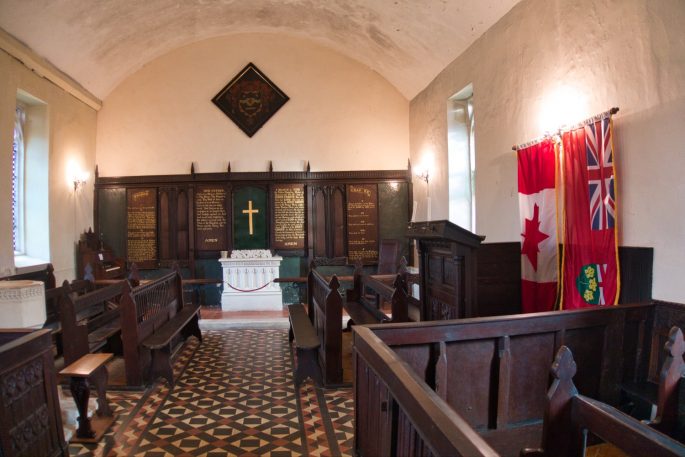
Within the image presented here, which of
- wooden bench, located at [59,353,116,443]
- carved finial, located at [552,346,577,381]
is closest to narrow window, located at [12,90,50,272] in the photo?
wooden bench, located at [59,353,116,443]

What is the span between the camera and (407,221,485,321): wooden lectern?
10.8 feet

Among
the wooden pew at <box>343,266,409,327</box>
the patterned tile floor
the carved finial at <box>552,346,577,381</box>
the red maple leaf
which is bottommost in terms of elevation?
the patterned tile floor

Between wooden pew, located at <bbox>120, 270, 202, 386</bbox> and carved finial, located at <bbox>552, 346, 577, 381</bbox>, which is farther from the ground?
carved finial, located at <bbox>552, 346, 577, 381</bbox>

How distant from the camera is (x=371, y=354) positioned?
1942mm

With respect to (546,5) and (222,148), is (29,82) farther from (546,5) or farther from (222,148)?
(546,5)

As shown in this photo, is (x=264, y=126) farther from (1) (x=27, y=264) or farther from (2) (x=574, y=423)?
(2) (x=574, y=423)

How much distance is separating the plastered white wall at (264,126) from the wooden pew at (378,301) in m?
3.41

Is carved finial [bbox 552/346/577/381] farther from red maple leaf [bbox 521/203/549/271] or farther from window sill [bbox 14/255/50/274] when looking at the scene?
window sill [bbox 14/255/50/274]

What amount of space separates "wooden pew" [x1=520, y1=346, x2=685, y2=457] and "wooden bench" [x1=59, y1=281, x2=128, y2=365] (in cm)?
382

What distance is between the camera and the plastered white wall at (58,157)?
5664 millimetres

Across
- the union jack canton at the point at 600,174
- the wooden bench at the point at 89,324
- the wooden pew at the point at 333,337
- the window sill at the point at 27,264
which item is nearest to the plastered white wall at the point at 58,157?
the window sill at the point at 27,264

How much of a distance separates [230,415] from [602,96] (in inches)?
160

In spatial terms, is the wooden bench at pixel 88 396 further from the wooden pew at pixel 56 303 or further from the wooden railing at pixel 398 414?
the wooden railing at pixel 398 414

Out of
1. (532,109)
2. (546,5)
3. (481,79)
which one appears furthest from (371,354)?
(481,79)
